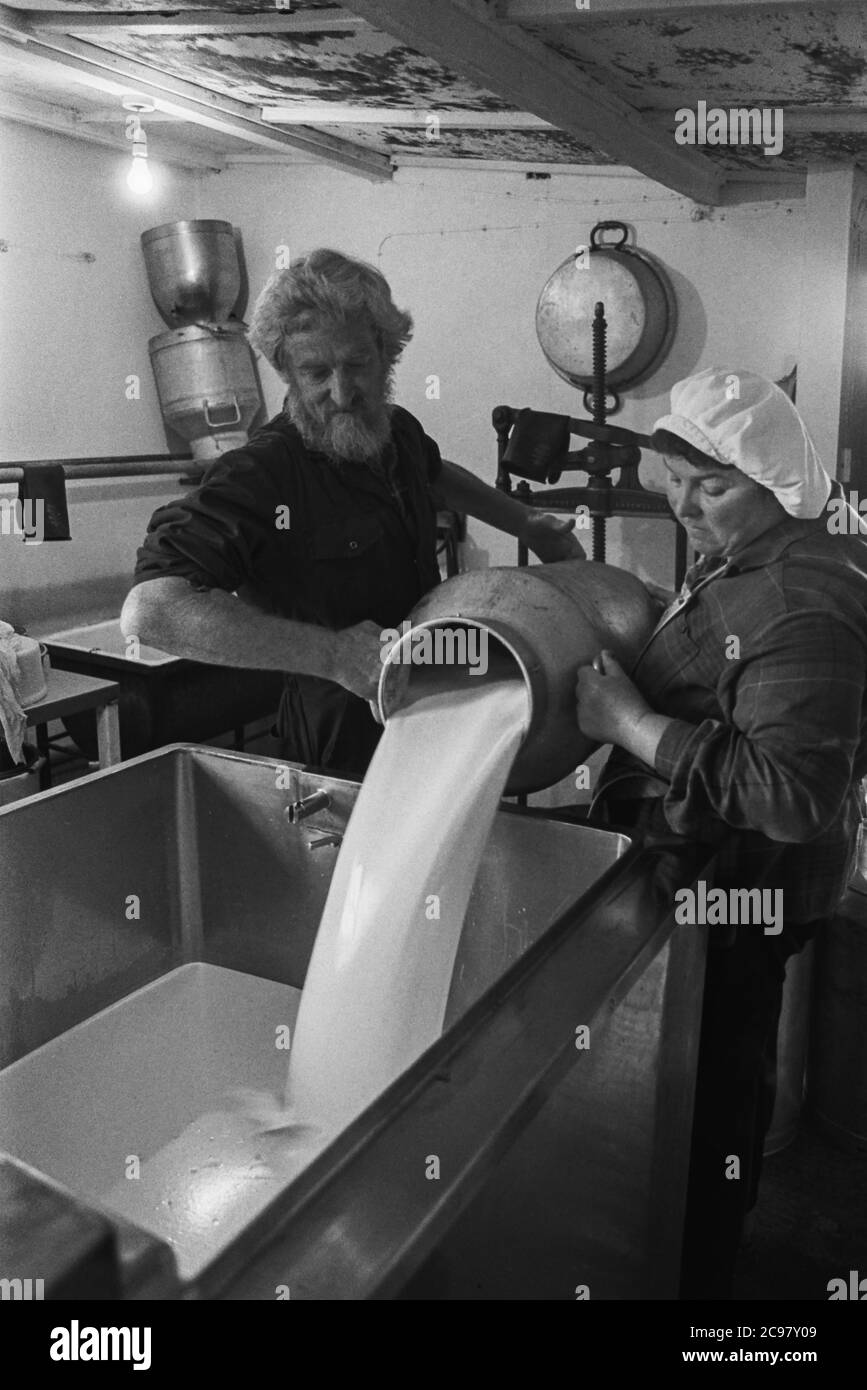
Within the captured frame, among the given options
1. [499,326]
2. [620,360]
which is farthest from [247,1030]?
[499,326]

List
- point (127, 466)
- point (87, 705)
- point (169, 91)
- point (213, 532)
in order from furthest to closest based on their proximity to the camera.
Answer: point (127, 466) → point (87, 705) → point (169, 91) → point (213, 532)

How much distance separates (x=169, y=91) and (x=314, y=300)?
140 centimetres

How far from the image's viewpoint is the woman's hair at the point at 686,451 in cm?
143

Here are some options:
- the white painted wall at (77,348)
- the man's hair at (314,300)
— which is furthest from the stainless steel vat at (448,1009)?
the white painted wall at (77,348)

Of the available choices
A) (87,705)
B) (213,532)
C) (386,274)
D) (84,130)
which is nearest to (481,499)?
(213,532)

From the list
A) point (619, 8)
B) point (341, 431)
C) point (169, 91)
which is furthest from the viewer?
point (169, 91)

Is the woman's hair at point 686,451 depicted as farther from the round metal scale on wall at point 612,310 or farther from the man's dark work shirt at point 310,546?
the round metal scale on wall at point 612,310

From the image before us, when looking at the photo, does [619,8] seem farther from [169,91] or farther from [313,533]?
[169,91]

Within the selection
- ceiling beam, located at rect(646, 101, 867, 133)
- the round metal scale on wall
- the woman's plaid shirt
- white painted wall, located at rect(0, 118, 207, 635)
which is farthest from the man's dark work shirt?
white painted wall, located at rect(0, 118, 207, 635)

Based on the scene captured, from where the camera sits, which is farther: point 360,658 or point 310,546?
point 310,546

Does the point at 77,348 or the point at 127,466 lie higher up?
the point at 77,348

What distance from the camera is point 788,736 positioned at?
1304 millimetres

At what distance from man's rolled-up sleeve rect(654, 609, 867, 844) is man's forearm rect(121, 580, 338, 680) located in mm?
554
